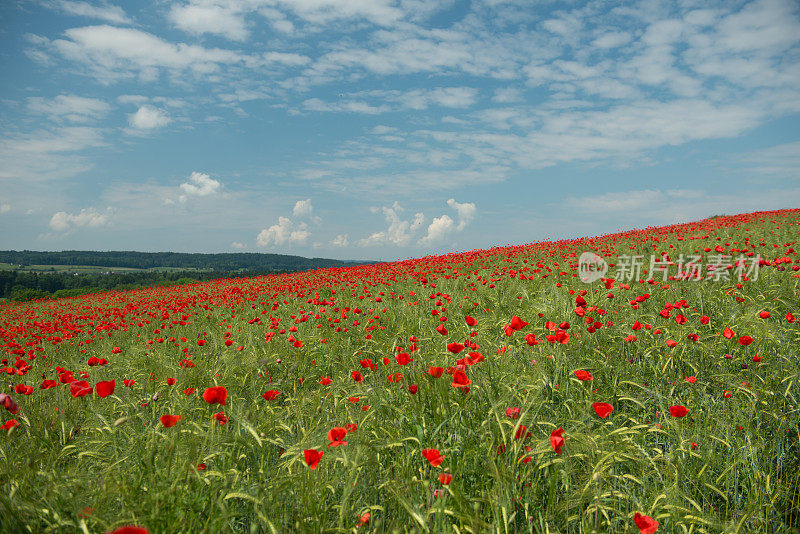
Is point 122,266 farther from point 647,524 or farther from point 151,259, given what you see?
point 647,524

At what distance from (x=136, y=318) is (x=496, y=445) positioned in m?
10.9

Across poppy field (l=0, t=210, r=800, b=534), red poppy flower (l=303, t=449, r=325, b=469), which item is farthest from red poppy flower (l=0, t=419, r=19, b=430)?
red poppy flower (l=303, t=449, r=325, b=469)

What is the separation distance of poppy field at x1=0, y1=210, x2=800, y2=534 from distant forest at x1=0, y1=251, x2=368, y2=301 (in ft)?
105

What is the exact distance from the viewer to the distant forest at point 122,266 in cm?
4109

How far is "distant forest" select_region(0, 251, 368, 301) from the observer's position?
41094 millimetres

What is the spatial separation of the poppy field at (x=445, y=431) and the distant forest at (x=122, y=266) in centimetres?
3213

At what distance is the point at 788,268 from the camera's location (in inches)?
249

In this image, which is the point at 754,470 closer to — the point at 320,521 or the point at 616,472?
the point at 616,472

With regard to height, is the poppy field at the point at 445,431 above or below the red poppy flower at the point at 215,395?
below

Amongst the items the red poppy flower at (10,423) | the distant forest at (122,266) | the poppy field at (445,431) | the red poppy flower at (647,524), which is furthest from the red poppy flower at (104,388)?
the distant forest at (122,266)

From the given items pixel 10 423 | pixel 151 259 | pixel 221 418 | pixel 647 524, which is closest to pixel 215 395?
pixel 221 418

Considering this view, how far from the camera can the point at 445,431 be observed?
233 cm

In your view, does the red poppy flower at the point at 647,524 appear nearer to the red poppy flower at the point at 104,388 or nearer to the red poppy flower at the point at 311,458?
the red poppy flower at the point at 311,458

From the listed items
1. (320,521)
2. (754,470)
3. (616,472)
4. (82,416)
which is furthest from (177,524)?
(754,470)
